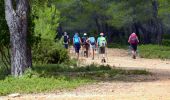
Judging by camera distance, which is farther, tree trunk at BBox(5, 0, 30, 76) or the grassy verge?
tree trunk at BBox(5, 0, 30, 76)

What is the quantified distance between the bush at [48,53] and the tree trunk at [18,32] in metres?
7.68

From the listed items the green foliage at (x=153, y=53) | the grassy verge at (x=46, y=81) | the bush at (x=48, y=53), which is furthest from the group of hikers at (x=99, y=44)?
the grassy verge at (x=46, y=81)

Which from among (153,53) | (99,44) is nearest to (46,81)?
(99,44)

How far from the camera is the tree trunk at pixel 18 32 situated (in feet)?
60.0

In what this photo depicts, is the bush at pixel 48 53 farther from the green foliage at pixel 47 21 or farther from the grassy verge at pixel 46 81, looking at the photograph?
the green foliage at pixel 47 21

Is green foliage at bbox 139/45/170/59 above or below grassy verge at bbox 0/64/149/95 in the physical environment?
below

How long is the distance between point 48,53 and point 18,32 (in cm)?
873

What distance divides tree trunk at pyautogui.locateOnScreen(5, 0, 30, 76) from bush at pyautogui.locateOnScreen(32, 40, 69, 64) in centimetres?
768

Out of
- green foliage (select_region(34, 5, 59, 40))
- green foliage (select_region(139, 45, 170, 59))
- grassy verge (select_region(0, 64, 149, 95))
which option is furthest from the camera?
green foliage (select_region(139, 45, 170, 59))

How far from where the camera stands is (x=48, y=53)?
27062 millimetres

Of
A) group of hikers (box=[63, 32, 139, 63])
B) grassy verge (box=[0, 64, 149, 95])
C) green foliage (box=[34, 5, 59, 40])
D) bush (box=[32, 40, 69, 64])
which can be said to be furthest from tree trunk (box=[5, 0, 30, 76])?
green foliage (box=[34, 5, 59, 40])

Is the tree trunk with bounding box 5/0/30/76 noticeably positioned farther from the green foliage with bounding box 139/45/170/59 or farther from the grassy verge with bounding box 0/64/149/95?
the green foliage with bounding box 139/45/170/59

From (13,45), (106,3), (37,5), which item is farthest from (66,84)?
(106,3)

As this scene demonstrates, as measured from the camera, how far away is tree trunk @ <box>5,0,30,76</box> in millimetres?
18297
